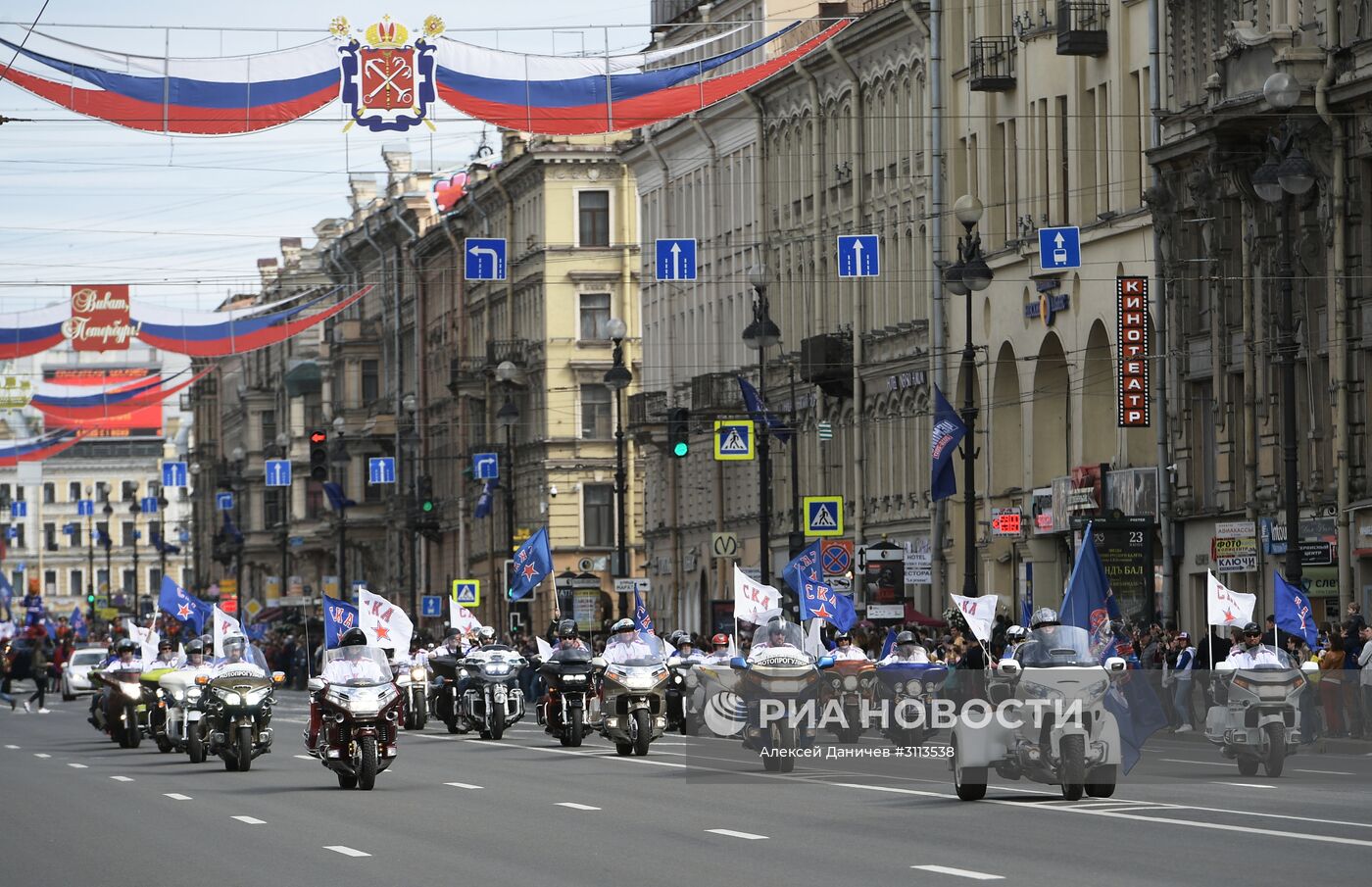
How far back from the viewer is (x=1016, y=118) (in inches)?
2138

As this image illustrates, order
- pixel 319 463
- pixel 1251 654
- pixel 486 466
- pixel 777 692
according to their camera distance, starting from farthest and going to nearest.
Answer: pixel 486 466 → pixel 319 463 → pixel 777 692 → pixel 1251 654

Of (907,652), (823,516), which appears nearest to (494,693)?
(907,652)

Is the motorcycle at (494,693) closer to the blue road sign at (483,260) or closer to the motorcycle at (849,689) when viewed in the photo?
the motorcycle at (849,689)

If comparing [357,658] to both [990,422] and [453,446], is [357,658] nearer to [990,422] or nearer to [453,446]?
[990,422]

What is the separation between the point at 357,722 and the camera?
87.6 feet

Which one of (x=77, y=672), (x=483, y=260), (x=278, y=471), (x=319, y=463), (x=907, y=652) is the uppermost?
(x=483, y=260)

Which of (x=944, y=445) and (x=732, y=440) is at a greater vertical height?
(x=732, y=440)

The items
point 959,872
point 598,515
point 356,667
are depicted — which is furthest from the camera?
point 598,515

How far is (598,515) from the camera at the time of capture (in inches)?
3501

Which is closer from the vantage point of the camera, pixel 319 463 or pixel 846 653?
pixel 846 653

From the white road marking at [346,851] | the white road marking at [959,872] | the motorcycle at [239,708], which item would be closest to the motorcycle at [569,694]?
the motorcycle at [239,708]

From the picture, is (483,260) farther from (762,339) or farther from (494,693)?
(494,693)

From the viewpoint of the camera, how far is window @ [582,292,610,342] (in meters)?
88.6

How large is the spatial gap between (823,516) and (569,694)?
51.9 feet
